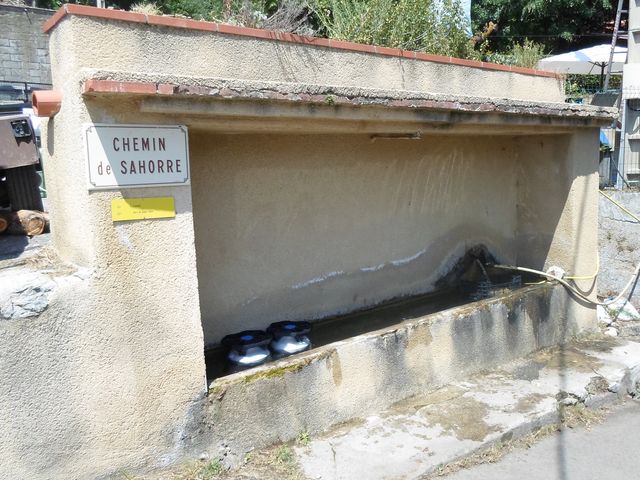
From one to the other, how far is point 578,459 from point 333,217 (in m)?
2.95

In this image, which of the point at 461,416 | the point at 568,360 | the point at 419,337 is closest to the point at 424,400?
the point at 461,416

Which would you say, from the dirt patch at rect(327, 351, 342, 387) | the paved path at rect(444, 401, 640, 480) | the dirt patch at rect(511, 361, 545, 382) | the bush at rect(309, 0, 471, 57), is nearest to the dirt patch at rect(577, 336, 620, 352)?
the dirt patch at rect(511, 361, 545, 382)

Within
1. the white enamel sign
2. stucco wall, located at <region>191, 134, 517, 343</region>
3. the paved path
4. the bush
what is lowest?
the paved path

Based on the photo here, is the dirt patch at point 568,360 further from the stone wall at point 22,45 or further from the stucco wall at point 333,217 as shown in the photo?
the stone wall at point 22,45

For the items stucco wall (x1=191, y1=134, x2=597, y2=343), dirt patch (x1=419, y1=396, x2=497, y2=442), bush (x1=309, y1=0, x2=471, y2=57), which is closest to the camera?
dirt patch (x1=419, y1=396, x2=497, y2=442)

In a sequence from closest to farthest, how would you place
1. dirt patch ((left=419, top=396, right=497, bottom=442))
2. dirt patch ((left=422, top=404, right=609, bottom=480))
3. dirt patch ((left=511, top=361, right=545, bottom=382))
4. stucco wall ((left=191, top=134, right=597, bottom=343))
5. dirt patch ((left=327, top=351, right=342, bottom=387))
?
dirt patch ((left=422, top=404, right=609, bottom=480)) < dirt patch ((left=327, top=351, right=342, bottom=387)) < dirt patch ((left=419, top=396, right=497, bottom=442)) < stucco wall ((left=191, top=134, right=597, bottom=343)) < dirt patch ((left=511, top=361, right=545, bottom=382))

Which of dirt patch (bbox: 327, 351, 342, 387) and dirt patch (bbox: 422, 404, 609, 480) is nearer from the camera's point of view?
dirt patch (bbox: 422, 404, 609, 480)

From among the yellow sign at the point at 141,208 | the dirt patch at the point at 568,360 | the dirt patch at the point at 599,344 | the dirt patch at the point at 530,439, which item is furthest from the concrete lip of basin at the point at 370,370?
the yellow sign at the point at 141,208

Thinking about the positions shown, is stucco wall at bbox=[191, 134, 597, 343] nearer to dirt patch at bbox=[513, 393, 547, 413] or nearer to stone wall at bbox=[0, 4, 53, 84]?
dirt patch at bbox=[513, 393, 547, 413]

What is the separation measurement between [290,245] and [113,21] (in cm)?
252

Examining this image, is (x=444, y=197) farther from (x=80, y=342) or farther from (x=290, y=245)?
(x=80, y=342)

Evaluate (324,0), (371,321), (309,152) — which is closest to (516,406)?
(371,321)

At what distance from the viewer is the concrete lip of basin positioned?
166 inches

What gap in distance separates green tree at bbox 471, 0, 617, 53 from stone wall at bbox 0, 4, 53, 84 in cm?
1285
